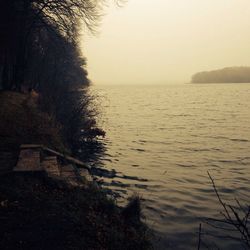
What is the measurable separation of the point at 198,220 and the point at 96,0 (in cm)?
1861

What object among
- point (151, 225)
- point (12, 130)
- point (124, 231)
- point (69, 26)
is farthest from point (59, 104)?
point (124, 231)

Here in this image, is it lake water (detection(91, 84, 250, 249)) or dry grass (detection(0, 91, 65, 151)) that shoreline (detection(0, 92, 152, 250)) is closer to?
lake water (detection(91, 84, 250, 249))

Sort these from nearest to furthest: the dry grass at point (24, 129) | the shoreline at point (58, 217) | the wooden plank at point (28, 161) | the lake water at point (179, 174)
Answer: the shoreline at point (58, 217) → the wooden plank at point (28, 161) → the lake water at point (179, 174) → the dry grass at point (24, 129)

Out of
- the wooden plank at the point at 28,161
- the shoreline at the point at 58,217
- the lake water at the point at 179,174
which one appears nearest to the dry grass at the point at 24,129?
the wooden plank at the point at 28,161

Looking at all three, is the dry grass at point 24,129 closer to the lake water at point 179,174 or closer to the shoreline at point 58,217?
the shoreline at point 58,217

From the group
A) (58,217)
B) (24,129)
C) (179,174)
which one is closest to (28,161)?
(58,217)

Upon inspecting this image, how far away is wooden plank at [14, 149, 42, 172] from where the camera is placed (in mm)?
7570

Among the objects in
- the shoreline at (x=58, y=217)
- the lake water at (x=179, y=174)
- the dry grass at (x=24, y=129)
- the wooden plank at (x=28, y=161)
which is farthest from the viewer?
the dry grass at (x=24, y=129)

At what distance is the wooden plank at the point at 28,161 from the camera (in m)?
7.57

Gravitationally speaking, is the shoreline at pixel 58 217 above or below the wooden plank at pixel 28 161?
below

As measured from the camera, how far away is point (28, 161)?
26.8ft

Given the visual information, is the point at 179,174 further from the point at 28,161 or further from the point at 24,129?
the point at 28,161

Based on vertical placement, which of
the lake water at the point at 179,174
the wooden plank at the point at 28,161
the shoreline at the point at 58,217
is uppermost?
the wooden plank at the point at 28,161

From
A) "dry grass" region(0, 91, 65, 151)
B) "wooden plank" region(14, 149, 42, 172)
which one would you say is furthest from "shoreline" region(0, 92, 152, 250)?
"dry grass" region(0, 91, 65, 151)
